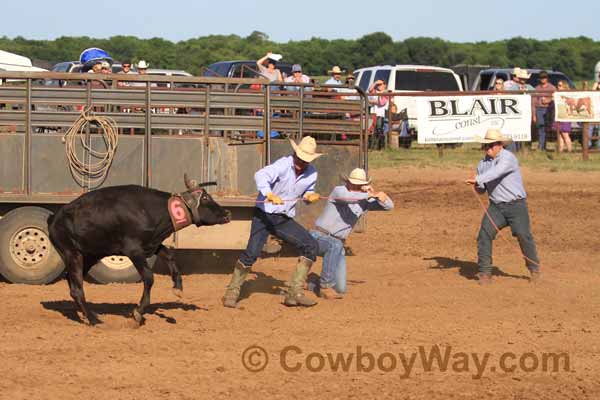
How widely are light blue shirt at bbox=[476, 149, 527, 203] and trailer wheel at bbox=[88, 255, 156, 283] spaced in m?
Result: 3.81

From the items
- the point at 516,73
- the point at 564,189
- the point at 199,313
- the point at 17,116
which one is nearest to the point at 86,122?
the point at 17,116

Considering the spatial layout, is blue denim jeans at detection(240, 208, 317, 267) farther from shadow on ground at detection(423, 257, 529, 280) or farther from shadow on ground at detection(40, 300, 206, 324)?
shadow on ground at detection(423, 257, 529, 280)

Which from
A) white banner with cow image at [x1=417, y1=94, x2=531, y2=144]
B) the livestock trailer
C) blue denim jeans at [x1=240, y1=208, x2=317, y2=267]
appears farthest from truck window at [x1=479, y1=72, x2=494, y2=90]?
blue denim jeans at [x1=240, y1=208, x2=317, y2=267]

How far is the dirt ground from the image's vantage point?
24.8 feet

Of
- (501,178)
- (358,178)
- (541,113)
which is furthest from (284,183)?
(541,113)

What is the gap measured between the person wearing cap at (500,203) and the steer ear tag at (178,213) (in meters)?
3.53

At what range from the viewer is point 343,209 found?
1120 centimetres

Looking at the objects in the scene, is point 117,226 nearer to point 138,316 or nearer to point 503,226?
point 138,316

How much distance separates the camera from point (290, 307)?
1054 centimetres

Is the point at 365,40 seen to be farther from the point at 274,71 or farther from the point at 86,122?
the point at 86,122

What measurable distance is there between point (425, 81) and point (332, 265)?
50.1ft

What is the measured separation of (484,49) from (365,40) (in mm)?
11873

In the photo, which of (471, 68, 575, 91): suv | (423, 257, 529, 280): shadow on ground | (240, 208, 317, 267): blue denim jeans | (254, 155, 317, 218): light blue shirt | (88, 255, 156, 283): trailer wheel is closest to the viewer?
(254, 155, 317, 218): light blue shirt

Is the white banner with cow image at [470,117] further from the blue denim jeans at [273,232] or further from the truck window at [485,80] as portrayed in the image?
the blue denim jeans at [273,232]
